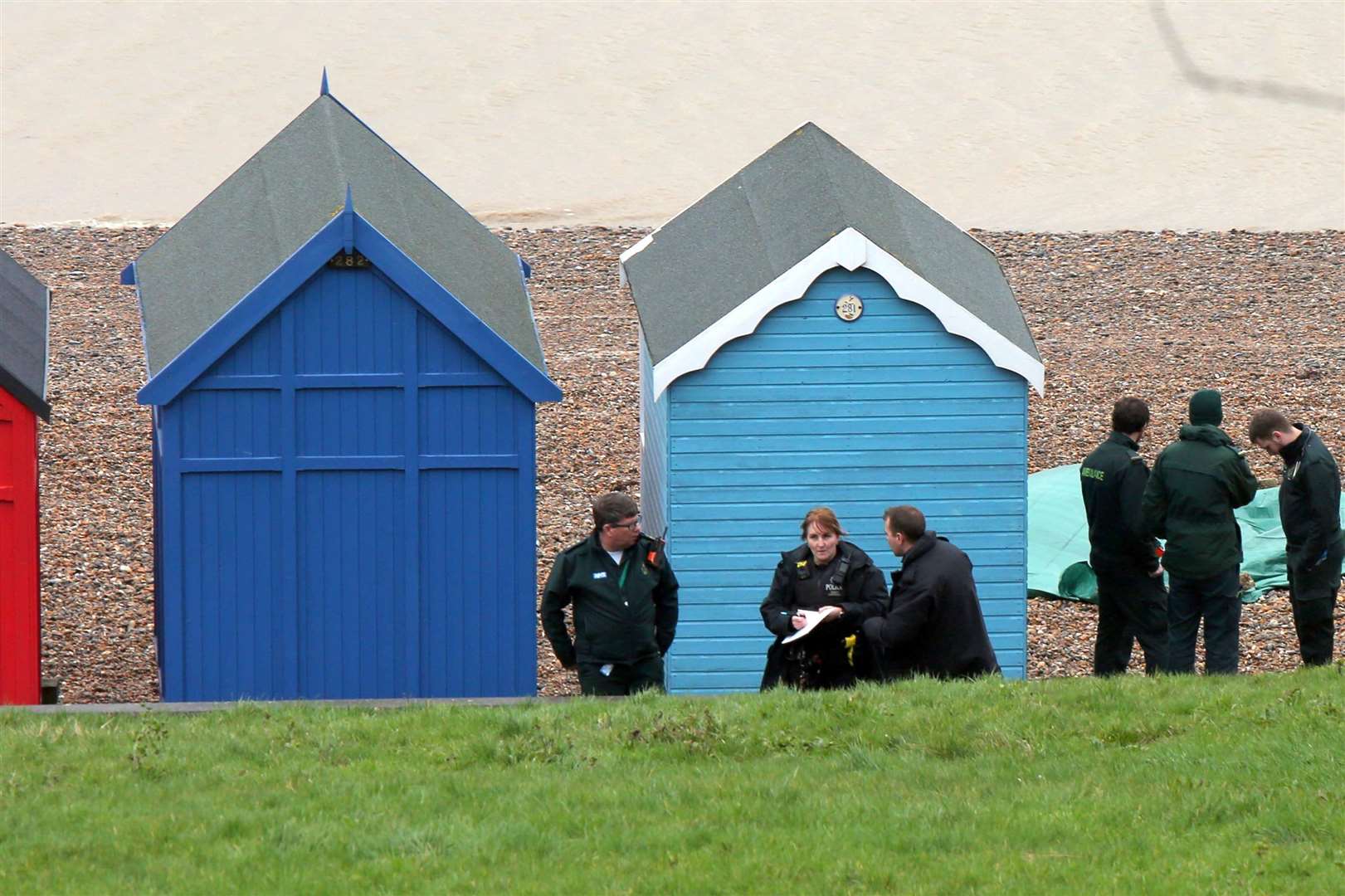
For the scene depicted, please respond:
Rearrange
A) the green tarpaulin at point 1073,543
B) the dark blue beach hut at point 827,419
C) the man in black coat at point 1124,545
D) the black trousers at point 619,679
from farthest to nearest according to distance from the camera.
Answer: the green tarpaulin at point 1073,543
the dark blue beach hut at point 827,419
the man in black coat at point 1124,545
the black trousers at point 619,679

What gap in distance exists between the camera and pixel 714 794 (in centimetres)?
660

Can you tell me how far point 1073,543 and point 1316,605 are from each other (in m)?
3.80

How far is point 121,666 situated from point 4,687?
73.4 inches

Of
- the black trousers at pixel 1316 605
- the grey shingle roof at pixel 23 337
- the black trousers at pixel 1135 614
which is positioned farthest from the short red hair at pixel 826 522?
the grey shingle roof at pixel 23 337

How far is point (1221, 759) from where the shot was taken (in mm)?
6836

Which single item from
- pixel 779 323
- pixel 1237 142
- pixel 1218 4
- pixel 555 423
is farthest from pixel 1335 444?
pixel 1218 4

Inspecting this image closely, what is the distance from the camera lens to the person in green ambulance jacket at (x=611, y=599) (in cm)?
813

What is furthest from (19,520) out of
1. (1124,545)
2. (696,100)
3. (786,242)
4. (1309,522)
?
(696,100)

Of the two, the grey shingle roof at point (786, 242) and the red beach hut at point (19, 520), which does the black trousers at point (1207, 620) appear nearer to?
the grey shingle roof at point (786, 242)

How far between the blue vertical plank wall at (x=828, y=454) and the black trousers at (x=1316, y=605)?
137 centimetres

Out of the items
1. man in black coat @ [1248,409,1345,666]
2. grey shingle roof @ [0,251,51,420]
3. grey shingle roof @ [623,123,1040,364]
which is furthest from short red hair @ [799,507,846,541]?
grey shingle roof @ [0,251,51,420]

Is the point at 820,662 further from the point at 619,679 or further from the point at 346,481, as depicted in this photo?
the point at 346,481

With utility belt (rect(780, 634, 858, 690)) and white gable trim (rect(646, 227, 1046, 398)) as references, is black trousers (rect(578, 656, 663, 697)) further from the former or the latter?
white gable trim (rect(646, 227, 1046, 398))

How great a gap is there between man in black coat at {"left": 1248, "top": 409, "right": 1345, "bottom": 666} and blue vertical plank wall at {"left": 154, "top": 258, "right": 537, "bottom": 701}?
3666 mm
